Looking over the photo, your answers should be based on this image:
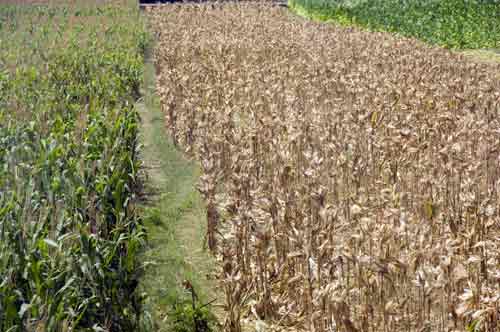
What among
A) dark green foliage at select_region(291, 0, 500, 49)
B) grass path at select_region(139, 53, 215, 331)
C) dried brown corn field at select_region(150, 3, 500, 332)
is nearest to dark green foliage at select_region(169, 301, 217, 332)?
grass path at select_region(139, 53, 215, 331)

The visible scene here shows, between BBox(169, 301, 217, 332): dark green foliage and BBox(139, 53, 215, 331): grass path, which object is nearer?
BBox(169, 301, 217, 332): dark green foliage

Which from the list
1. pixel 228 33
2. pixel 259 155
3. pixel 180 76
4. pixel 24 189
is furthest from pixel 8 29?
pixel 24 189

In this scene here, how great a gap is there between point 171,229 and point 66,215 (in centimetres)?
228

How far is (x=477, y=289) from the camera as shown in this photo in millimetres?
3955

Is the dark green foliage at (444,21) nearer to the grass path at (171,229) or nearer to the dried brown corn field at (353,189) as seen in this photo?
the dried brown corn field at (353,189)

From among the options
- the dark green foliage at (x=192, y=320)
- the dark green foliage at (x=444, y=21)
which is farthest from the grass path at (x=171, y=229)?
the dark green foliage at (x=444, y=21)

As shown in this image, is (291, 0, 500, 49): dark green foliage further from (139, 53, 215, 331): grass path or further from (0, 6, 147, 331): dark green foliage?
(0, 6, 147, 331): dark green foliage

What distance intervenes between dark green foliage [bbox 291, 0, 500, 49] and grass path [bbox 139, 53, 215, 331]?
11.1 meters

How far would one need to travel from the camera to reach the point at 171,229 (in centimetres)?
703

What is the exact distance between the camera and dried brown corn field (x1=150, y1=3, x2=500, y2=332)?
420cm

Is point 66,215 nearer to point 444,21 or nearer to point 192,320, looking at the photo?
point 192,320

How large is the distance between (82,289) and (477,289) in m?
2.29

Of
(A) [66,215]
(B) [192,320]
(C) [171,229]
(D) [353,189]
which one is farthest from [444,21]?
(A) [66,215]

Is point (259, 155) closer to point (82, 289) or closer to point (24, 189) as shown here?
point (24, 189)
